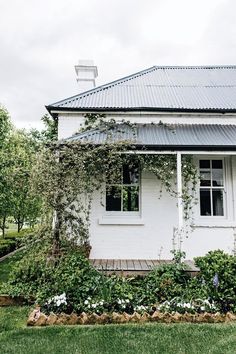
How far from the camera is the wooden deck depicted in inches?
310

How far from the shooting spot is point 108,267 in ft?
27.1

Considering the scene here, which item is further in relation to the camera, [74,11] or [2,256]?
[2,256]

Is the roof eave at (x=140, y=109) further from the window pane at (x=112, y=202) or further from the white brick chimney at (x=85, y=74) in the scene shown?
the white brick chimney at (x=85, y=74)

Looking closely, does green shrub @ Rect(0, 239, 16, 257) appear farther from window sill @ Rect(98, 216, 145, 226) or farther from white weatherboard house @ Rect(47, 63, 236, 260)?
window sill @ Rect(98, 216, 145, 226)

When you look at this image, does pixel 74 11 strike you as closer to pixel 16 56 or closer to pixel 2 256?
pixel 2 256

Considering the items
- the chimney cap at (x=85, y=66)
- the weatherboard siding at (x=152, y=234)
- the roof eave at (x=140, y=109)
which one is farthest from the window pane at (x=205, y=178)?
the chimney cap at (x=85, y=66)

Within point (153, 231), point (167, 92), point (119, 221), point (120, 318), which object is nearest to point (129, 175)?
point (119, 221)

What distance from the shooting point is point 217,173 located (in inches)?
401

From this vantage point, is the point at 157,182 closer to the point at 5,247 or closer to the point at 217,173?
the point at 217,173

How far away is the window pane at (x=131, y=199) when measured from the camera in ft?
33.1

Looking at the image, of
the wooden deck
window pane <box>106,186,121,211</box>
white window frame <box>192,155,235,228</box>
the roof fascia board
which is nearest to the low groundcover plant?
the wooden deck

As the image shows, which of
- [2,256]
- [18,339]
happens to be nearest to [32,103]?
[2,256]

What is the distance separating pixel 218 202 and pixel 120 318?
535 cm

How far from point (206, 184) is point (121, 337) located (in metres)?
5.91
